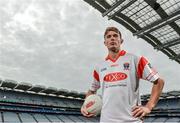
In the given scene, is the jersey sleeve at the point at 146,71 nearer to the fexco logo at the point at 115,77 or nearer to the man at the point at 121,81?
the man at the point at 121,81

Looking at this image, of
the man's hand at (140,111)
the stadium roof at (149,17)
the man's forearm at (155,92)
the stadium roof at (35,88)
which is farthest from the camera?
the stadium roof at (35,88)

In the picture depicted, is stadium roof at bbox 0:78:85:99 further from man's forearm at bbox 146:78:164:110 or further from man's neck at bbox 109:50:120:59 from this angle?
man's forearm at bbox 146:78:164:110

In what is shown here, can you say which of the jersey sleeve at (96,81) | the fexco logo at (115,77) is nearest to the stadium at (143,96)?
the jersey sleeve at (96,81)

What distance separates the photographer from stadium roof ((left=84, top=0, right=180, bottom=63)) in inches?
793

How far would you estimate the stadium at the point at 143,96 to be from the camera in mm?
Answer: 20641

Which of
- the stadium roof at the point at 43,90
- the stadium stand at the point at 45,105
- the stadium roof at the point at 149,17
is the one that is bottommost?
the stadium stand at the point at 45,105

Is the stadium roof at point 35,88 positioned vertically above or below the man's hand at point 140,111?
above

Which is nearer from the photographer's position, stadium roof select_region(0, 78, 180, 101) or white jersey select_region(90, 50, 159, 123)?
white jersey select_region(90, 50, 159, 123)

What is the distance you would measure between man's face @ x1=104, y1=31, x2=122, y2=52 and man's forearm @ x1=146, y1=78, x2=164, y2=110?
2.61 ft

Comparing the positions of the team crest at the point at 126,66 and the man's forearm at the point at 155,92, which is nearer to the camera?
the man's forearm at the point at 155,92

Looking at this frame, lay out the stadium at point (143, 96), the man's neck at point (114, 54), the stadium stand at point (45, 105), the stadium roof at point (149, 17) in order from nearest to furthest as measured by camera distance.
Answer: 1. the man's neck at point (114, 54)
2. the stadium roof at point (149, 17)
3. the stadium at point (143, 96)
4. the stadium stand at point (45, 105)

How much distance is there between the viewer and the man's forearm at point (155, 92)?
3432mm

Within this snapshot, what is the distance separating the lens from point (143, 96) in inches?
1738

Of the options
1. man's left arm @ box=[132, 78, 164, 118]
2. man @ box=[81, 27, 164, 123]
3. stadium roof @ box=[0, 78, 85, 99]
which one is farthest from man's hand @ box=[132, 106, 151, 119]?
stadium roof @ box=[0, 78, 85, 99]
